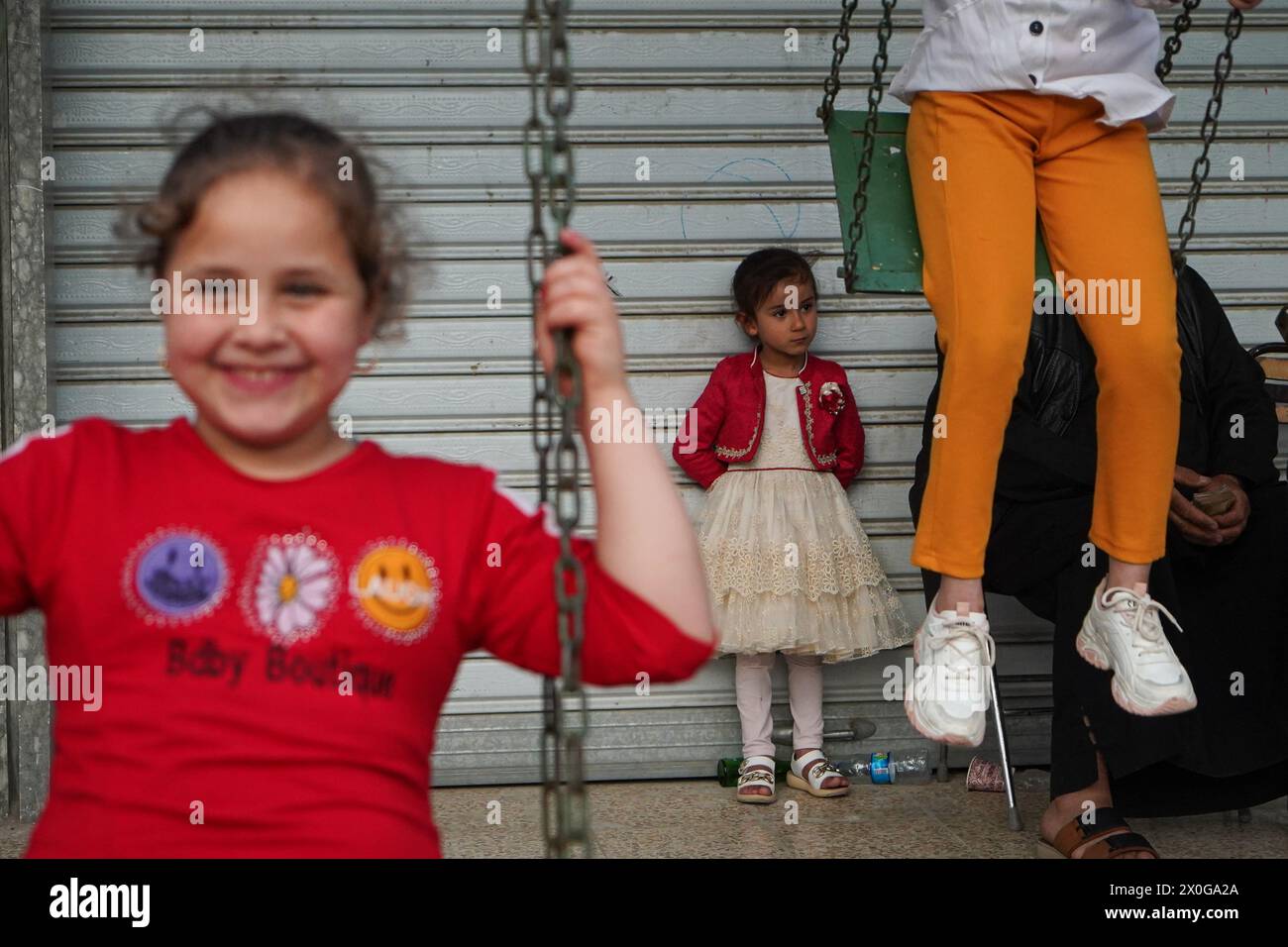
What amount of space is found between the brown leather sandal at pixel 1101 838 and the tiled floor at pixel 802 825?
0.20 metres

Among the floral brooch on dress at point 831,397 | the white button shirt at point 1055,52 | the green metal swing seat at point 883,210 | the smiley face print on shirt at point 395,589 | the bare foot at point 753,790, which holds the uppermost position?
the white button shirt at point 1055,52

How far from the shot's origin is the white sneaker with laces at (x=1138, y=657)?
3.18m

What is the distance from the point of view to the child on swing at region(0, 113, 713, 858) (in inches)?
69.8

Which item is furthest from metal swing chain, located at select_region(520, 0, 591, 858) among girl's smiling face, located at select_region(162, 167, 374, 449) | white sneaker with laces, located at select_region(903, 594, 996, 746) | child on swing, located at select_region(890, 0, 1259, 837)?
child on swing, located at select_region(890, 0, 1259, 837)

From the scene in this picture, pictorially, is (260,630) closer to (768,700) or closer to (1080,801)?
(1080,801)

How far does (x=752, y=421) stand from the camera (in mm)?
5332

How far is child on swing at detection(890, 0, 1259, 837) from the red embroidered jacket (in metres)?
2.05

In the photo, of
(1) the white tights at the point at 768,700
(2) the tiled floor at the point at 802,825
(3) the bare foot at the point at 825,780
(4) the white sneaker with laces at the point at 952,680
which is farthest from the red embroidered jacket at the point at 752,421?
(4) the white sneaker with laces at the point at 952,680

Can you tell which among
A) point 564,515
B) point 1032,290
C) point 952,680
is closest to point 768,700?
point 952,680

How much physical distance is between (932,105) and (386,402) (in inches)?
107

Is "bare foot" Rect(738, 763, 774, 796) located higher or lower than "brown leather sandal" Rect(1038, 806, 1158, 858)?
higher

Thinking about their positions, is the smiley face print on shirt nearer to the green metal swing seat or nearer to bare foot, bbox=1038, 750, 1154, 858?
the green metal swing seat

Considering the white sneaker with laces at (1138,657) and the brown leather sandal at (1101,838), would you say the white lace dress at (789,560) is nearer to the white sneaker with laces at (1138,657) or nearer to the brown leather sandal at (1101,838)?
the brown leather sandal at (1101,838)

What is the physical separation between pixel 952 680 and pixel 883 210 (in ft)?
3.84
